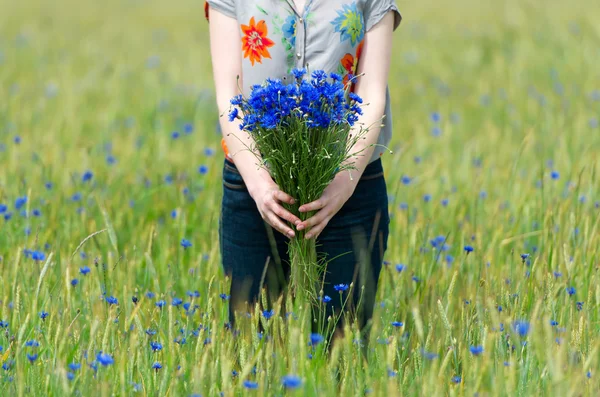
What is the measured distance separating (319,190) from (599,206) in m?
1.80

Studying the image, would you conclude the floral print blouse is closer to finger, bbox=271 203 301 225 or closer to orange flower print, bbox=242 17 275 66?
orange flower print, bbox=242 17 275 66

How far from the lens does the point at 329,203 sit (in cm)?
242

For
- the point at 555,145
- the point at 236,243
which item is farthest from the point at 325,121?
the point at 555,145

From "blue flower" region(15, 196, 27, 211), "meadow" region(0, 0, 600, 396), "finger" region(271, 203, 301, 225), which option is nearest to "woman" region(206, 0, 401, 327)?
"finger" region(271, 203, 301, 225)

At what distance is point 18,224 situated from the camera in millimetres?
3758

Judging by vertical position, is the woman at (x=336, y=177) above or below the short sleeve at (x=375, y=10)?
below

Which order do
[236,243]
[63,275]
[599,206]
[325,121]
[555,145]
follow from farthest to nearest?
[555,145]
[599,206]
[63,275]
[236,243]
[325,121]

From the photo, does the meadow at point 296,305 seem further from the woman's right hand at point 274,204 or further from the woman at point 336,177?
the woman's right hand at point 274,204

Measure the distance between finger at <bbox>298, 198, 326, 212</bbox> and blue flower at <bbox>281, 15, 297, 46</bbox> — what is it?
1.78ft

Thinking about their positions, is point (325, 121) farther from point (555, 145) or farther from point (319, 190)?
point (555, 145)

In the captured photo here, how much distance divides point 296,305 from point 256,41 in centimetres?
87

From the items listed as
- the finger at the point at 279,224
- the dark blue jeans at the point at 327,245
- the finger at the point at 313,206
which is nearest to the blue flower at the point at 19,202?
the dark blue jeans at the point at 327,245

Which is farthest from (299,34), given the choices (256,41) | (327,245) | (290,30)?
(327,245)

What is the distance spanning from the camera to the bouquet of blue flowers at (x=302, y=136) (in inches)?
85.2
